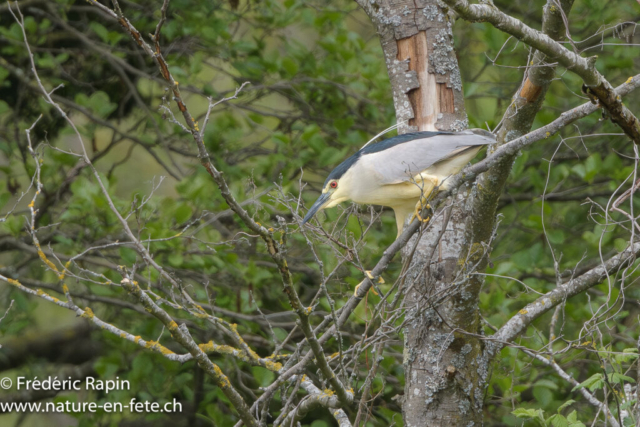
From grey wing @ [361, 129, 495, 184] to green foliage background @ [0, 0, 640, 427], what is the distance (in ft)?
3.42

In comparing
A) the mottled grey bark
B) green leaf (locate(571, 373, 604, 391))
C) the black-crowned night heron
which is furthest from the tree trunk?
green leaf (locate(571, 373, 604, 391))

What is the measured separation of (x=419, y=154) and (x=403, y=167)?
8 cm

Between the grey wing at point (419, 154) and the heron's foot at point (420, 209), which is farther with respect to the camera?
the grey wing at point (419, 154)

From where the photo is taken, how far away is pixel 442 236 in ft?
8.43

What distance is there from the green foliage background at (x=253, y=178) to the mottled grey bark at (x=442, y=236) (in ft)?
2.52

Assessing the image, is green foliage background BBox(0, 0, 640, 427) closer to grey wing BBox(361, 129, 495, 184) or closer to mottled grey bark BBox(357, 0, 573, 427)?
mottled grey bark BBox(357, 0, 573, 427)

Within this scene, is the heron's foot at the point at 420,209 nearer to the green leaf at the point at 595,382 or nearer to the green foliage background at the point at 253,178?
the green leaf at the point at 595,382

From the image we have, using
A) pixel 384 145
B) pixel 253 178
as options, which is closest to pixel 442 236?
pixel 384 145

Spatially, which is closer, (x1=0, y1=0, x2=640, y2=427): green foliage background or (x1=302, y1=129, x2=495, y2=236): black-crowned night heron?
(x1=302, y1=129, x2=495, y2=236): black-crowned night heron

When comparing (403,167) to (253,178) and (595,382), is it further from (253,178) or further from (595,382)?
(253,178)

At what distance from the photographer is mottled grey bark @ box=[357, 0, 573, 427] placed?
7.82ft

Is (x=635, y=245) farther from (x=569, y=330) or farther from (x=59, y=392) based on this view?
(x=59, y=392)

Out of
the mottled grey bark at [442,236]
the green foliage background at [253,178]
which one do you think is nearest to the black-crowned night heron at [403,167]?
the mottled grey bark at [442,236]

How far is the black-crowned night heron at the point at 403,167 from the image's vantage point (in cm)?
247
